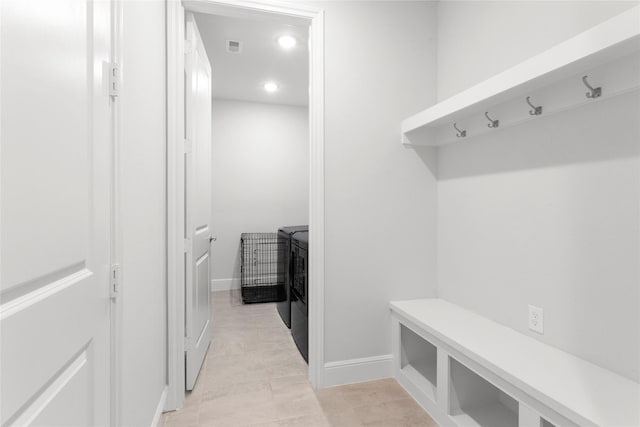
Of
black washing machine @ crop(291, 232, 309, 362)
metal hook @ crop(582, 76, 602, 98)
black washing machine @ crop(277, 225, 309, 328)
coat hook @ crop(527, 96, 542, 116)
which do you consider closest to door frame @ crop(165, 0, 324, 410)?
black washing machine @ crop(291, 232, 309, 362)

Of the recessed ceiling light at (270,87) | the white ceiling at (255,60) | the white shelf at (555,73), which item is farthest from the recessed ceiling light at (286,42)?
the white shelf at (555,73)

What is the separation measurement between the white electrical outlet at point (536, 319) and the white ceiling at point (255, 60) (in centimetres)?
230

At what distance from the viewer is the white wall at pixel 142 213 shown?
3.71 ft

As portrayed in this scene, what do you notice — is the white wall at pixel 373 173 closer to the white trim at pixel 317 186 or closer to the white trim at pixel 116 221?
the white trim at pixel 317 186

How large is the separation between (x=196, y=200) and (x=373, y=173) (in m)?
1.14

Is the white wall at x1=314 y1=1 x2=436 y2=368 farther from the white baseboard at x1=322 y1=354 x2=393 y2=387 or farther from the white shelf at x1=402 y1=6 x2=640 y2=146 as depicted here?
the white shelf at x1=402 y1=6 x2=640 y2=146

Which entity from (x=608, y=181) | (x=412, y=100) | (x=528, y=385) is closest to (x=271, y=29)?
(x=412, y=100)

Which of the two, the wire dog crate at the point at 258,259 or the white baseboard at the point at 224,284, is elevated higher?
the wire dog crate at the point at 258,259

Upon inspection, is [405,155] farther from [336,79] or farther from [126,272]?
[126,272]

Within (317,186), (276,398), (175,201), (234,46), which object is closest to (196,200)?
(175,201)

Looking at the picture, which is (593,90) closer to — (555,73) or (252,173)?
(555,73)

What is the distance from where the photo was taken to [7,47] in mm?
538

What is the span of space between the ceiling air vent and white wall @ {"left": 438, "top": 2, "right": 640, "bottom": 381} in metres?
1.69

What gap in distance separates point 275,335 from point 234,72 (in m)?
2.67
